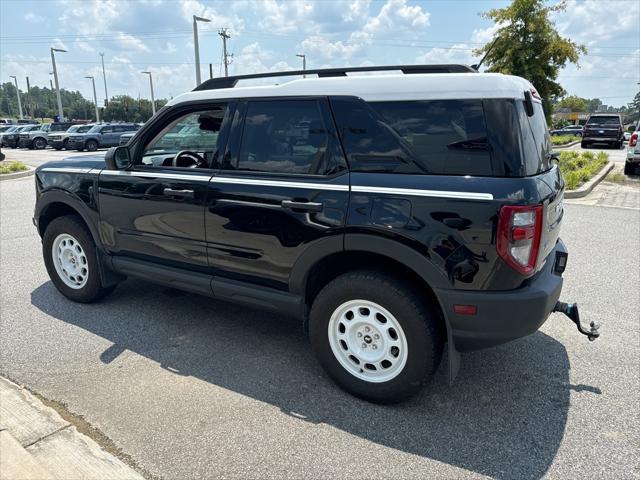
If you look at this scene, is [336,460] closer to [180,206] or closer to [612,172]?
[180,206]

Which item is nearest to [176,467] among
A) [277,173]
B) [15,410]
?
[15,410]

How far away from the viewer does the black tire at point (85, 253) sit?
4.29m

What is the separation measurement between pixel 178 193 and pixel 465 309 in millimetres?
2169

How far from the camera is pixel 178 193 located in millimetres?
3549

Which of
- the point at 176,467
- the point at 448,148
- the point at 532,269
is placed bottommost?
the point at 176,467

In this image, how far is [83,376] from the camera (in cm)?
331

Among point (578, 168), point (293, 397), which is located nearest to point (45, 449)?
point (293, 397)

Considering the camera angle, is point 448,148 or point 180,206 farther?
point 180,206

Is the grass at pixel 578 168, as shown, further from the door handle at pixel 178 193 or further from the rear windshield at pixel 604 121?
the rear windshield at pixel 604 121

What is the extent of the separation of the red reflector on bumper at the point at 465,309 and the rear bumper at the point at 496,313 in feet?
0.05

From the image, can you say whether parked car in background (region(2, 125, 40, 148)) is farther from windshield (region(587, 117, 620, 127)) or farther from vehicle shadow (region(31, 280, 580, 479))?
vehicle shadow (region(31, 280, 580, 479))

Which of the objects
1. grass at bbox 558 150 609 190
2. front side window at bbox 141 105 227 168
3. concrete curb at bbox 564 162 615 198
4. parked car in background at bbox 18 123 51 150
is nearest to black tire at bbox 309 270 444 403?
front side window at bbox 141 105 227 168

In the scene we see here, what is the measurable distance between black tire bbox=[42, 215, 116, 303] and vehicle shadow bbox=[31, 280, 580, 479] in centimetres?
12

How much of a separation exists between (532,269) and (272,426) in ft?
5.56
